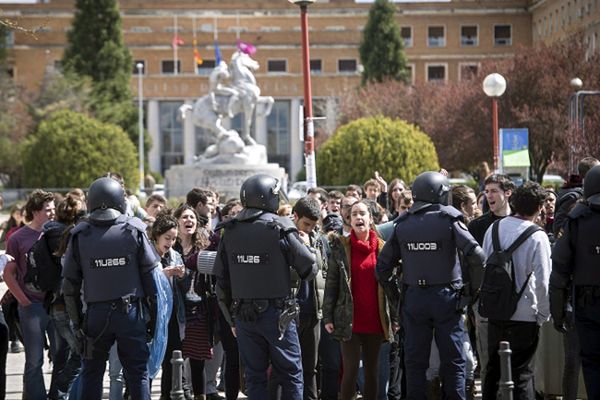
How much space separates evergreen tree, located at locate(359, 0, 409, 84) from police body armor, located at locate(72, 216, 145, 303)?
67.0 metres

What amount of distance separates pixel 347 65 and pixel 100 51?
2276cm

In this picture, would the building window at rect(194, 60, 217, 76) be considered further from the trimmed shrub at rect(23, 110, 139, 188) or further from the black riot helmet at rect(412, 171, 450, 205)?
the black riot helmet at rect(412, 171, 450, 205)

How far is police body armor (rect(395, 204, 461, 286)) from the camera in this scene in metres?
9.02

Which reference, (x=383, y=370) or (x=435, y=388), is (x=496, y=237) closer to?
(x=435, y=388)

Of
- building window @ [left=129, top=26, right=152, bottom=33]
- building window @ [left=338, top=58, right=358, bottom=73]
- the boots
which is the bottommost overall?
the boots

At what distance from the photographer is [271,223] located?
8.84 m

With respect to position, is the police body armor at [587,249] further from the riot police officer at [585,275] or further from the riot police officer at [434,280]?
the riot police officer at [434,280]

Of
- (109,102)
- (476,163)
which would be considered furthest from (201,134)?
(476,163)

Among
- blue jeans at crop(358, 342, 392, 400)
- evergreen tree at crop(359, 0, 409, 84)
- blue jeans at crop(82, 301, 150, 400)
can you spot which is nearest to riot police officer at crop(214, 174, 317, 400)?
blue jeans at crop(82, 301, 150, 400)

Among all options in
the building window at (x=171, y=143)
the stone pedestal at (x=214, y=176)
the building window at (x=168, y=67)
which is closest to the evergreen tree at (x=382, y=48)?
the building window at (x=168, y=67)

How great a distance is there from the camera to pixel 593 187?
28.5ft

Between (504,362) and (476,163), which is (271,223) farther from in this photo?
(476,163)

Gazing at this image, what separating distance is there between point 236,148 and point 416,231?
27.8m

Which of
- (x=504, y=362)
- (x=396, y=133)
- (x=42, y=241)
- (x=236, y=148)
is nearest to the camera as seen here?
(x=504, y=362)
